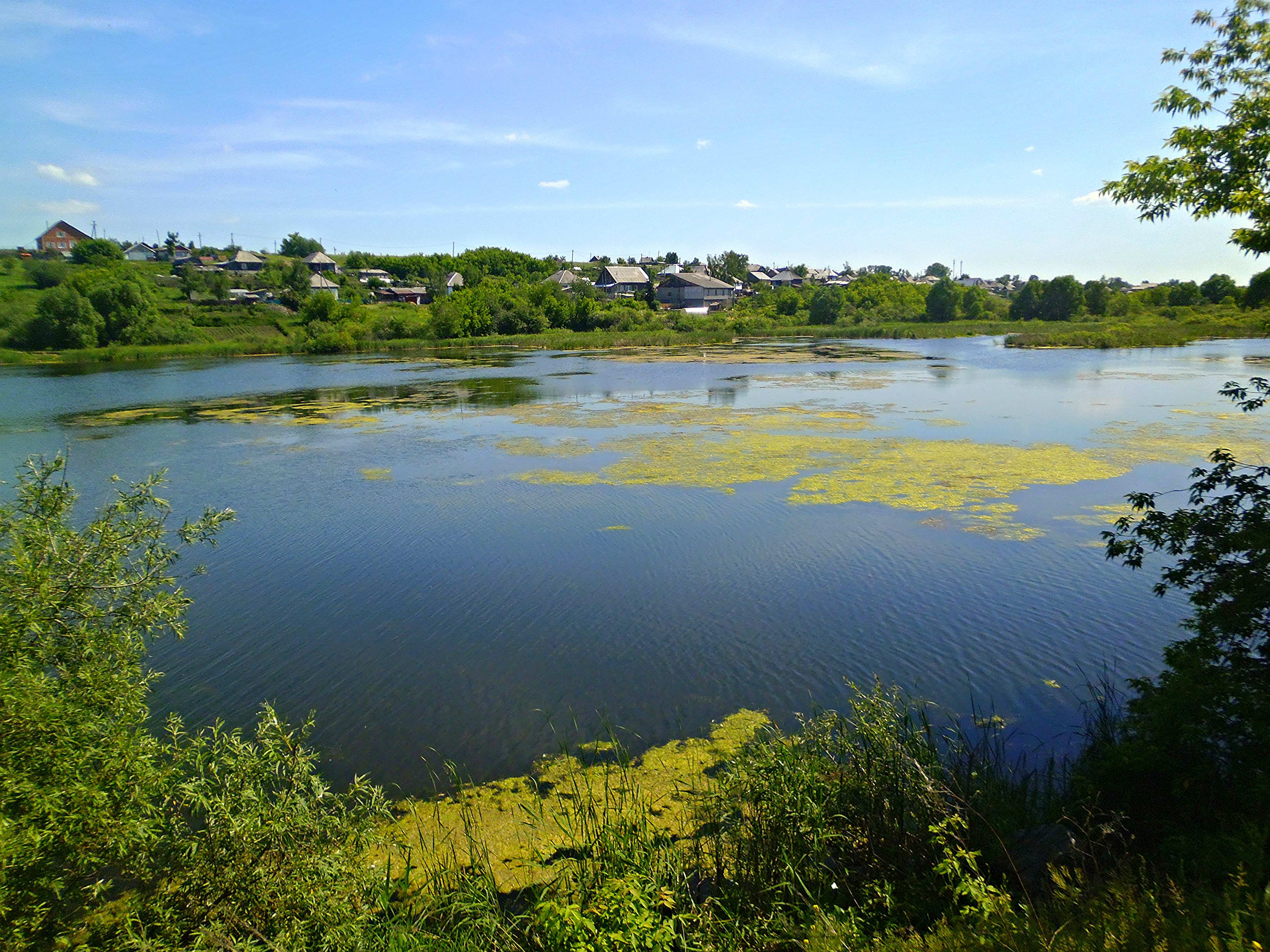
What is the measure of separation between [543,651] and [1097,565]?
918 cm

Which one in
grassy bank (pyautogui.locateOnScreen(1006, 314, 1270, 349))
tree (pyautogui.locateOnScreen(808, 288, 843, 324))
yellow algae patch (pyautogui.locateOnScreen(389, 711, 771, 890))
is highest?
tree (pyautogui.locateOnScreen(808, 288, 843, 324))

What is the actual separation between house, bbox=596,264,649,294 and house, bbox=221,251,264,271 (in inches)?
1991

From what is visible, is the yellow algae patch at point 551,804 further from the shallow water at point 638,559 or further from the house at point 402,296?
the house at point 402,296

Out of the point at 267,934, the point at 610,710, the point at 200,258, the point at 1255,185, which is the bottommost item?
the point at 610,710

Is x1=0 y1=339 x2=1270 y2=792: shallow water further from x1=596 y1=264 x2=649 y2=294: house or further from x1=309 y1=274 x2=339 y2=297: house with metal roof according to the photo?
x1=596 y1=264 x2=649 y2=294: house

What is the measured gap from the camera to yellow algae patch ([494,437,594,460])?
21281 mm

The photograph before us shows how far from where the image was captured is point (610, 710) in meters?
8.06

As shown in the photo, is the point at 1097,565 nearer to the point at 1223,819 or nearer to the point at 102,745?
the point at 1223,819

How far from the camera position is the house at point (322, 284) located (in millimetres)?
82938

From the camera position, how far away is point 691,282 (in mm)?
98125

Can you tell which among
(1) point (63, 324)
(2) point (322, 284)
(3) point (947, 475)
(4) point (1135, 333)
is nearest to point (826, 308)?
(4) point (1135, 333)

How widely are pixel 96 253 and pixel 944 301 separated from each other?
112 metres

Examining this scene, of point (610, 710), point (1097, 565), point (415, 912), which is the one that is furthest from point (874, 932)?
point (1097, 565)

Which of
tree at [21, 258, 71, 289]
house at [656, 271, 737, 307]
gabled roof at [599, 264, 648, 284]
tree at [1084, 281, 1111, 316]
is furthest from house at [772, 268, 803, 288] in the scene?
tree at [21, 258, 71, 289]
